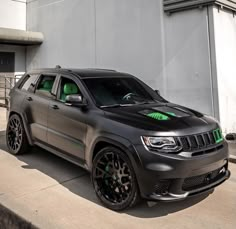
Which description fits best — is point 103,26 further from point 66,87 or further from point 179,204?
point 179,204

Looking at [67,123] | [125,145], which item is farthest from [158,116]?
[67,123]

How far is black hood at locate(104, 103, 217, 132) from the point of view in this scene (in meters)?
3.38

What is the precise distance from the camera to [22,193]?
159 inches

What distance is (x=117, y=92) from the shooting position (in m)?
4.40

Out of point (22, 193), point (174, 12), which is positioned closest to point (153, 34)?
point (174, 12)

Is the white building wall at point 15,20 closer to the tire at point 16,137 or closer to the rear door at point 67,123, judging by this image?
the tire at point 16,137

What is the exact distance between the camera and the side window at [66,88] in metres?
4.49

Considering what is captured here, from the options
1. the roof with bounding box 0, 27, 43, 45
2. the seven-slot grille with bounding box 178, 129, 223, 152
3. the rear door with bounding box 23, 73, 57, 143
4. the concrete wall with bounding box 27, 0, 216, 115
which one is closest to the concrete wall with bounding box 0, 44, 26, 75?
the roof with bounding box 0, 27, 43, 45

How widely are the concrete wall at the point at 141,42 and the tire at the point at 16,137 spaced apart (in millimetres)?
4904

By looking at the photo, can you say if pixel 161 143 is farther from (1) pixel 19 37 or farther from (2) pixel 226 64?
(1) pixel 19 37

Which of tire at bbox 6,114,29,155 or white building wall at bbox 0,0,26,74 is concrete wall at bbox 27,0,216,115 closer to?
white building wall at bbox 0,0,26,74

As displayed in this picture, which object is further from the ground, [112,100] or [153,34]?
[153,34]

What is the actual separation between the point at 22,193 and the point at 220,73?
20.2ft

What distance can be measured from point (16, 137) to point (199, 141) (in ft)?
12.2
